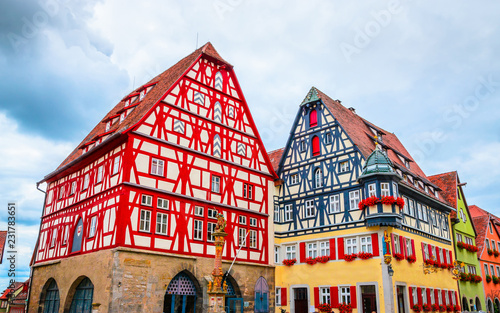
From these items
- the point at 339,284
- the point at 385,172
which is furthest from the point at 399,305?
the point at 385,172

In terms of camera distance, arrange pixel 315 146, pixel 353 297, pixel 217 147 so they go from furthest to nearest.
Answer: pixel 315 146 < pixel 217 147 < pixel 353 297

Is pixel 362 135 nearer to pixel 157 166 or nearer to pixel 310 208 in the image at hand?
pixel 310 208

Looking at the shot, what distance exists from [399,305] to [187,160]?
13.8m

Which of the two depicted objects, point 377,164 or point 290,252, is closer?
point 377,164

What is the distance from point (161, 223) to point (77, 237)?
533 centimetres

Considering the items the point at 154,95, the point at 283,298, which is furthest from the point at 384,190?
the point at 154,95

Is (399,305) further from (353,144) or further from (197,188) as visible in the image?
(197,188)

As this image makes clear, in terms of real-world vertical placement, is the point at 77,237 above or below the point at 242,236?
below

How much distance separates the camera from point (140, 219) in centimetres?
2089

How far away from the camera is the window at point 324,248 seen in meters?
26.1

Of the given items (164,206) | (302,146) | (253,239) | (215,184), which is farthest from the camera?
(302,146)

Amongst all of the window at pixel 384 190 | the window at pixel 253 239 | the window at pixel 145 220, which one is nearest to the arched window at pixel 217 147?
the window at pixel 253 239

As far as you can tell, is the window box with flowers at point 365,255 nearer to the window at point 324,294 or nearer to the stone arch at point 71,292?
the window at point 324,294

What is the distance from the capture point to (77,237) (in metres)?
23.5
